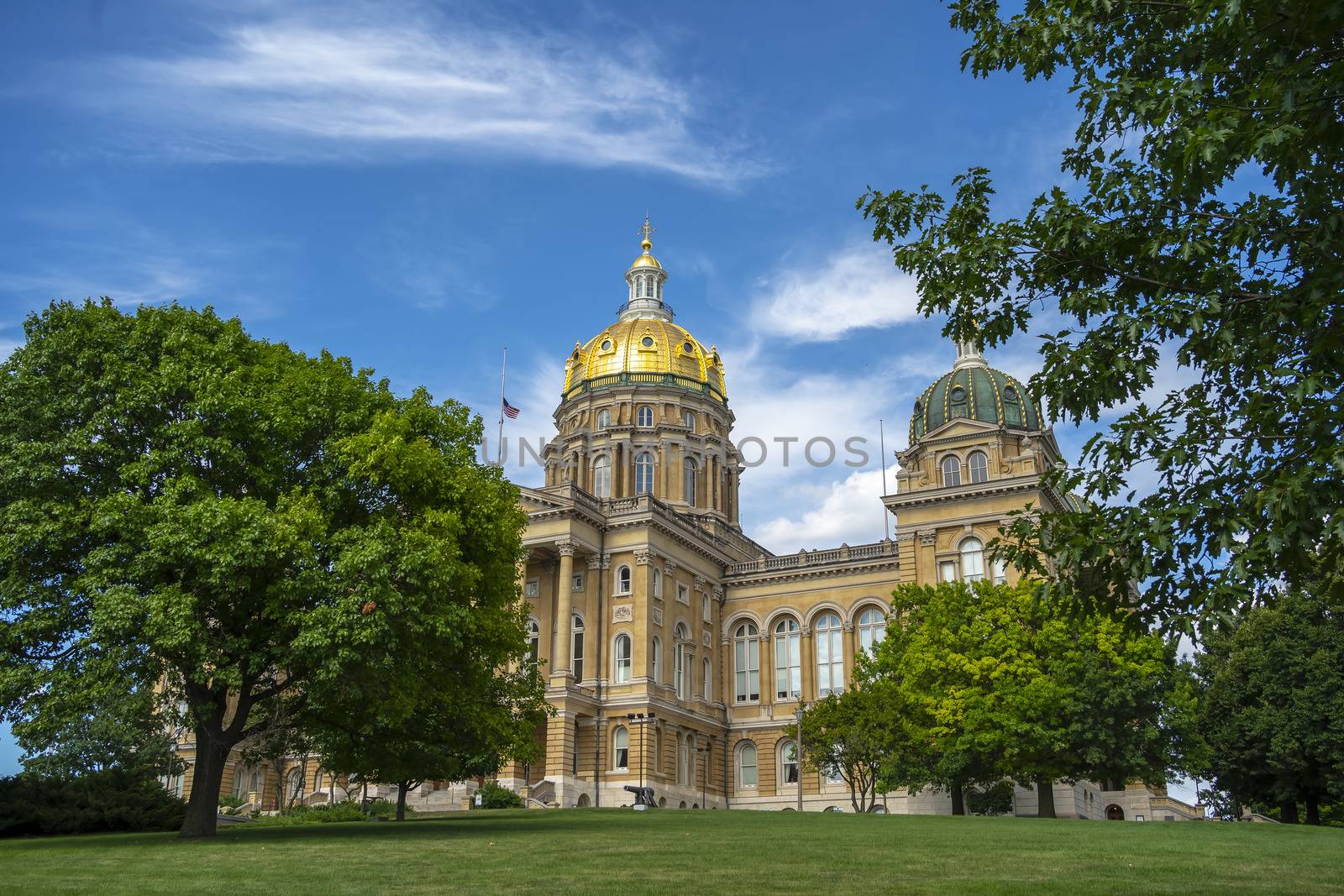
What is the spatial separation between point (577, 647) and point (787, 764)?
1342cm

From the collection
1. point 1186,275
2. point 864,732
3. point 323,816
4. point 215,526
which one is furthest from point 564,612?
point 1186,275

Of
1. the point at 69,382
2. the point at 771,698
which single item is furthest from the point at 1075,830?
the point at 771,698

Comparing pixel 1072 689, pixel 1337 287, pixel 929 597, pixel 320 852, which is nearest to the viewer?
pixel 1337 287

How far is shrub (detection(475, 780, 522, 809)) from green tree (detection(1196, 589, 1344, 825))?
28.0m

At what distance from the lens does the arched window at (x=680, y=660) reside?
63.6m

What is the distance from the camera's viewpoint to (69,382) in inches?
1061

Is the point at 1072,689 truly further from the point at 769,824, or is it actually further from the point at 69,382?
the point at 69,382

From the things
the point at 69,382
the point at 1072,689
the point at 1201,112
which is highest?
the point at 69,382

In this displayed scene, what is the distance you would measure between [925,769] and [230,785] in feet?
142

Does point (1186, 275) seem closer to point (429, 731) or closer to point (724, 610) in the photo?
point (429, 731)

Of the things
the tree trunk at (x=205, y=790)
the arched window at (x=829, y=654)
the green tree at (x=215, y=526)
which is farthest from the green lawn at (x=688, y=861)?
the arched window at (x=829, y=654)

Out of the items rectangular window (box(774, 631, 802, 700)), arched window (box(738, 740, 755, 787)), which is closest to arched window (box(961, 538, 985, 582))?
rectangular window (box(774, 631, 802, 700))

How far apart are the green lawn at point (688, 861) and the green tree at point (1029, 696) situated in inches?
457

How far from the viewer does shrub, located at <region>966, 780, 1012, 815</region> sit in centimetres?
5138
